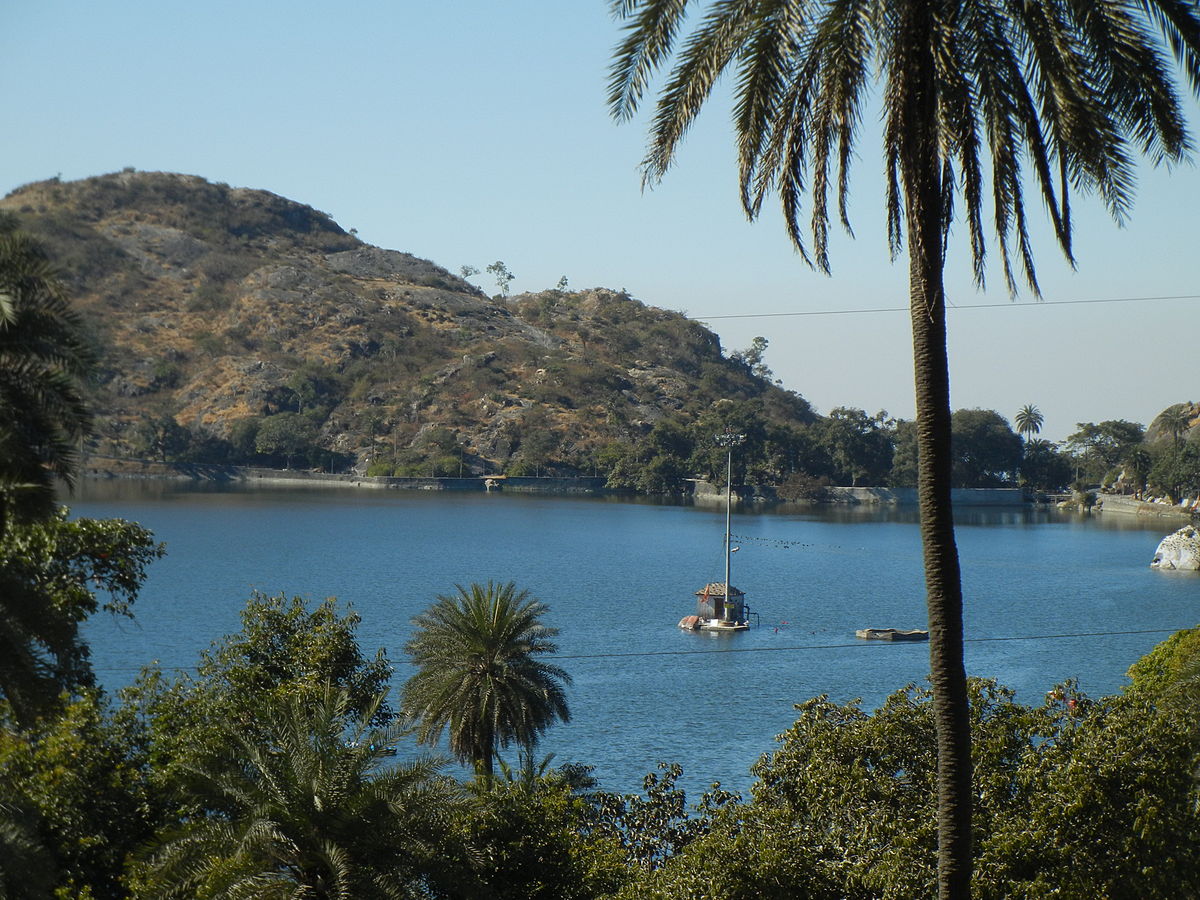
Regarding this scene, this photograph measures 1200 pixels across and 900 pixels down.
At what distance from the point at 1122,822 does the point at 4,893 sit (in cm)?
1057

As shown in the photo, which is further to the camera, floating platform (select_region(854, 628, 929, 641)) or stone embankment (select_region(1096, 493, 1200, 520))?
stone embankment (select_region(1096, 493, 1200, 520))

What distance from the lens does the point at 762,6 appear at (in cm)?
916

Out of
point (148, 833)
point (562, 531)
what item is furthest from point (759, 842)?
point (562, 531)

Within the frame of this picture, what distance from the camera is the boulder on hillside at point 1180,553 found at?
3533 inches

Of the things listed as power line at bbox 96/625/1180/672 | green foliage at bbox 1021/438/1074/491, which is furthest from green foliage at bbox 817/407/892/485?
power line at bbox 96/625/1180/672

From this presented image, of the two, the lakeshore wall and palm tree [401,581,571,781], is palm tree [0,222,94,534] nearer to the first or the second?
palm tree [401,581,571,781]

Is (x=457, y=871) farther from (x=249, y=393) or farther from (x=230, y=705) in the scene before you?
(x=249, y=393)

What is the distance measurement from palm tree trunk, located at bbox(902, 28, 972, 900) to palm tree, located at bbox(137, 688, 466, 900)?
570 cm

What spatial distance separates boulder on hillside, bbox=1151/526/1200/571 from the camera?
3533 inches

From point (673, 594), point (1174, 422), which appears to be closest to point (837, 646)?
point (673, 594)

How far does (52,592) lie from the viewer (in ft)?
63.6

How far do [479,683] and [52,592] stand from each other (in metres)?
9.06

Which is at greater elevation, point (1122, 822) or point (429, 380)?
point (429, 380)

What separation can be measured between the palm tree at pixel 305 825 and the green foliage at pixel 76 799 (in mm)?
1090
